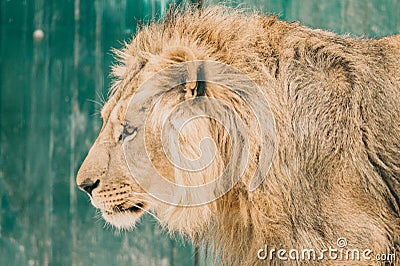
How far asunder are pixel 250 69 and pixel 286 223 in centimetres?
56

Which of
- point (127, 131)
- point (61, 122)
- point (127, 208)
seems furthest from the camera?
point (61, 122)

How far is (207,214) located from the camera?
2498mm

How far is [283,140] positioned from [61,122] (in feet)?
5.45

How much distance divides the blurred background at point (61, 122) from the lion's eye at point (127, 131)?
3.88ft

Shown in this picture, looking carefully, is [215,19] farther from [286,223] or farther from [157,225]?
[157,225]

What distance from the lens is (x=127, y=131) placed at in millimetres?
2408

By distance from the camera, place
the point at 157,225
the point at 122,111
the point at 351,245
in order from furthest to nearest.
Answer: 1. the point at 157,225
2. the point at 122,111
3. the point at 351,245

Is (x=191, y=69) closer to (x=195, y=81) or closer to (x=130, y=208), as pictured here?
(x=195, y=81)

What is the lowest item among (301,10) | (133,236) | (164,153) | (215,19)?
(133,236)

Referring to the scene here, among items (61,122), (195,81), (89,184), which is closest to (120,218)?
(89,184)

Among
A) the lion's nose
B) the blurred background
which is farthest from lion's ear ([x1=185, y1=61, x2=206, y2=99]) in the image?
the blurred background

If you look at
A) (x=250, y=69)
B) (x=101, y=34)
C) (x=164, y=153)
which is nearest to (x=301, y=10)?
(x=101, y=34)

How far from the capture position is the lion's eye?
2.40 m

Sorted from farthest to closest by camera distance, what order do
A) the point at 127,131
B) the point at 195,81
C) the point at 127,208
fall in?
the point at 127,208
the point at 127,131
the point at 195,81
